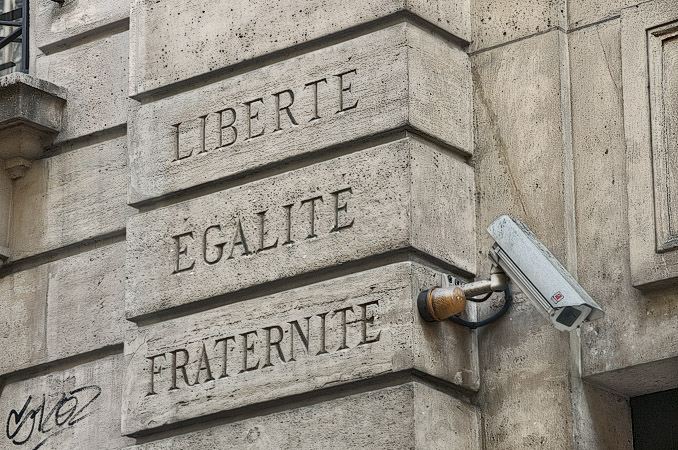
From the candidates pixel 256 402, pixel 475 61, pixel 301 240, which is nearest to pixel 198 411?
pixel 256 402

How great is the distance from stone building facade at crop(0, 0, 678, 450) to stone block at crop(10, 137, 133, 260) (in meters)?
0.03

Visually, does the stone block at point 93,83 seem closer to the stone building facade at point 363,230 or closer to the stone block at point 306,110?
the stone building facade at point 363,230

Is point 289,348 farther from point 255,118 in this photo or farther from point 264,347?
point 255,118

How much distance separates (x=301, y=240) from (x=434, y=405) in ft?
3.45

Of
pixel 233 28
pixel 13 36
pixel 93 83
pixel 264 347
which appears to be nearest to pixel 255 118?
pixel 233 28

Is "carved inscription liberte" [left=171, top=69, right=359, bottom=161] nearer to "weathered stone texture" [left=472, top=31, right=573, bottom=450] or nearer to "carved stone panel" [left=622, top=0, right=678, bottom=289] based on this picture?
"weathered stone texture" [left=472, top=31, right=573, bottom=450]

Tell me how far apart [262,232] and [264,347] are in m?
0.57

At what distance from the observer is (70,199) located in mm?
9164

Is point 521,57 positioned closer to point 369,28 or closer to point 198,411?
point 369,28

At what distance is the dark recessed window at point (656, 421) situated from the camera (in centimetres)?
752

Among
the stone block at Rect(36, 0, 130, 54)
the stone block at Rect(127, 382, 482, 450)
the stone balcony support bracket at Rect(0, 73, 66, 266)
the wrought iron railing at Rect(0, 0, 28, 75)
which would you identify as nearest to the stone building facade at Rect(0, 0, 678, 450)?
the stone block at Rect(127, 382, 482, 450)

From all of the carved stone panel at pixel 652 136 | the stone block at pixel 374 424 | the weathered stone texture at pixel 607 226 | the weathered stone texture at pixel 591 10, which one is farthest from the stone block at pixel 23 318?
the carved stone panel at pixel 652 136

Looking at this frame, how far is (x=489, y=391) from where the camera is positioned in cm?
761

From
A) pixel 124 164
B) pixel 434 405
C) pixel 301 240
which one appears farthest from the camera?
pixel 124 164
